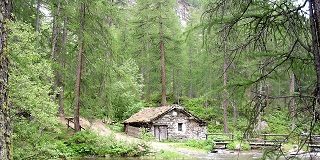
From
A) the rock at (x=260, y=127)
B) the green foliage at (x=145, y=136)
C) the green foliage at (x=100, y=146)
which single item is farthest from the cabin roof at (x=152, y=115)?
the green foliage at (x=100, y=146)

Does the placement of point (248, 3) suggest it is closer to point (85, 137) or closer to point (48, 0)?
point (48, 0)

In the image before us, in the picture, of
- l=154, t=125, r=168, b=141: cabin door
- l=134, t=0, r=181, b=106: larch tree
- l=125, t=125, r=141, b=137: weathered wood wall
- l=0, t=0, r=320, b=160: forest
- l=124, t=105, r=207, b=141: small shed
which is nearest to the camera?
l=0, t=0, r=320, b=160: forest

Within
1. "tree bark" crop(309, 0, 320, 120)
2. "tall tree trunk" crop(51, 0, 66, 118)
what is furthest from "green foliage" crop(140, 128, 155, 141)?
"tree bark" crop(309, 0, 320, 120)

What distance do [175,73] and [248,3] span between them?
46.9 m

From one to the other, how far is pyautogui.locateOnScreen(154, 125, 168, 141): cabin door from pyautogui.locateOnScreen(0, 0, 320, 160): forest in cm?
95

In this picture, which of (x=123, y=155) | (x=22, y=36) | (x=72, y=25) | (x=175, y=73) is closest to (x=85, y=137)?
(x=123, y=155)

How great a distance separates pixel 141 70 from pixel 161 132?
21034mm

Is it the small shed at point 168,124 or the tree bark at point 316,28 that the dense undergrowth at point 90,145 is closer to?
the small shed at point 168,124

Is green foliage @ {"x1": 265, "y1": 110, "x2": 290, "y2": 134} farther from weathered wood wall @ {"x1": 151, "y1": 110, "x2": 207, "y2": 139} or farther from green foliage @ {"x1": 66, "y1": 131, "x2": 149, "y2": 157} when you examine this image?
weathered wood wall @ {"x1": 151, "y1": 110, "x2": 207, "y2": 139}

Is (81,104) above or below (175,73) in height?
below

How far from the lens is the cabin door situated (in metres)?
34.7

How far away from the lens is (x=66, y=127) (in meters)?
26.4

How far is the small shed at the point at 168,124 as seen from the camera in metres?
34.4

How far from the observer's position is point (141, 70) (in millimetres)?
54844
